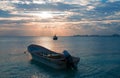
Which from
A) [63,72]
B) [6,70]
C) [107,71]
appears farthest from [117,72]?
[6,70]

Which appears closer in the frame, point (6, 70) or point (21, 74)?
point (21, 74)

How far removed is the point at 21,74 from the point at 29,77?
2.43 metres

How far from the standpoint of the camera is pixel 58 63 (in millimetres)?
39094

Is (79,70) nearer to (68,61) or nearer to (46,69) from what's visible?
(68,61)

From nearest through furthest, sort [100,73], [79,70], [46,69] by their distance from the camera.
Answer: [100,73] < [79,70] < [46,69]

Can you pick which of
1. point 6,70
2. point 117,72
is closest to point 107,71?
point 117,72

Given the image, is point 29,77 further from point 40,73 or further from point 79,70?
point 79,70

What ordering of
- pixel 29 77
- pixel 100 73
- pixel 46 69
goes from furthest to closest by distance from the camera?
1. pixel 46 69
2. pixel 100 73
3. pixel 29 77

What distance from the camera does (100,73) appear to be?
3531 centimetres

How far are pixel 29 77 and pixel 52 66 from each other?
8745 mm

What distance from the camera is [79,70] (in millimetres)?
37812

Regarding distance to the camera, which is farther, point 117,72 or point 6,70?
point 6,70

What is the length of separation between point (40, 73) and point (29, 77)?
403 centimetres

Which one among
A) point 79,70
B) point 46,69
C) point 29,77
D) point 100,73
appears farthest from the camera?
point 46,69
